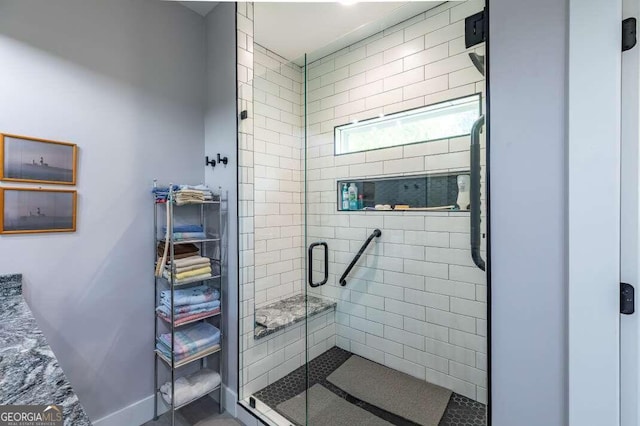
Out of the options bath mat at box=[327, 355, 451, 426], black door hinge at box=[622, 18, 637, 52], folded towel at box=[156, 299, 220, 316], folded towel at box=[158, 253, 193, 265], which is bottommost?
bath mat at box=[327, 355, 451, 426]

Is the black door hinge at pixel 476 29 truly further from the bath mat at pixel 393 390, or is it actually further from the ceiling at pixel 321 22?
the bath mat at pixel 393 390

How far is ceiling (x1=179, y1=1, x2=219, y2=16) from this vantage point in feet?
6.57

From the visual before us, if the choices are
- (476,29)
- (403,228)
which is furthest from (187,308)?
(476,29)

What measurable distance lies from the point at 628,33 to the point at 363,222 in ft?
5.91

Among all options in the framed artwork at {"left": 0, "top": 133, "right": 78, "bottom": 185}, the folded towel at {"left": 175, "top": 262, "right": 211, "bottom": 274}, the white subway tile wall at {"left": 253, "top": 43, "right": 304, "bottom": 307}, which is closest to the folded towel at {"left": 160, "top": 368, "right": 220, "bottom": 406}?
the white subway tile wall at {"left": 253, "top": 43, "right": 304, "bottom": 307}

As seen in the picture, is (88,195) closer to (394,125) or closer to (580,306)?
(394,125)

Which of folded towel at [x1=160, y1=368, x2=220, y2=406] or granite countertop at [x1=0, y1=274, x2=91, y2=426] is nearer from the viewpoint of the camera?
granite countertop at [x1=0, y1=274, x2=91, y2=426]

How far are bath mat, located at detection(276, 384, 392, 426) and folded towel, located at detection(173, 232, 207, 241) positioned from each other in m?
1.27

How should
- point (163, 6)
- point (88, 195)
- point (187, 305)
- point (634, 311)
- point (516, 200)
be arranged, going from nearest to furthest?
point (634, 311), point (516, 200), point (88, 195), point (187, 305), point (163, 6)

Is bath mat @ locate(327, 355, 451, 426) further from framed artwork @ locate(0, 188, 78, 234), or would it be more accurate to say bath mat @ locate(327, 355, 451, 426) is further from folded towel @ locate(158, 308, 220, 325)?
framed artwork @ locate(0, 188, 78, 234)

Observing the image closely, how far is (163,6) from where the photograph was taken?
191 centimetres

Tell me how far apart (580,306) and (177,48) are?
265 centimetres

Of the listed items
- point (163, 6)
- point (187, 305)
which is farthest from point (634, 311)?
point (163, 6)

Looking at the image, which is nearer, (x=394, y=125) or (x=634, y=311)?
(x=634, y=311)
